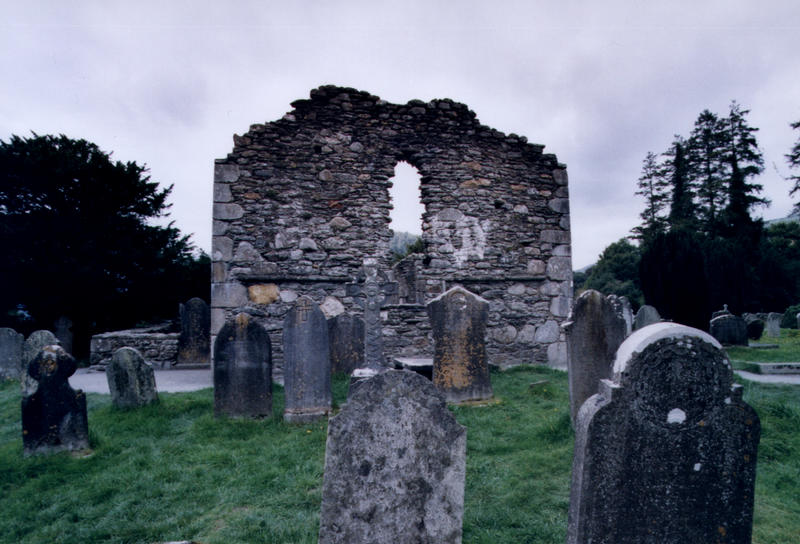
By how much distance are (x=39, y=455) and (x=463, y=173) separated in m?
7.93

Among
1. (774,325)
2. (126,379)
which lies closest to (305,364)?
(126,379)

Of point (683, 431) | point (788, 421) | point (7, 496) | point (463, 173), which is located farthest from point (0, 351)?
point (788, 421)

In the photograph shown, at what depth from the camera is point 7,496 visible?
3.57 m

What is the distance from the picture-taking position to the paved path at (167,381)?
7.43 m

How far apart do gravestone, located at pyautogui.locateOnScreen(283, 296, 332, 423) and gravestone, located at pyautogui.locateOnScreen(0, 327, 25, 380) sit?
745 centimetres

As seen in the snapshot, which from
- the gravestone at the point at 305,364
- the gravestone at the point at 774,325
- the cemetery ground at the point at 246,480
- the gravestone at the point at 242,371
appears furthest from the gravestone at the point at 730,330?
the gravestone at the point at 242,371

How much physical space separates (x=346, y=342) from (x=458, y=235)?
3168mm

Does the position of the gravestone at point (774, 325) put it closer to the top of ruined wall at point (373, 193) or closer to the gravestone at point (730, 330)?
the gravestone at point (730, 330)

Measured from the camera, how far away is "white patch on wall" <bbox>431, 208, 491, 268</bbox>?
8.90 meters

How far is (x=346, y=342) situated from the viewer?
26.3 ft

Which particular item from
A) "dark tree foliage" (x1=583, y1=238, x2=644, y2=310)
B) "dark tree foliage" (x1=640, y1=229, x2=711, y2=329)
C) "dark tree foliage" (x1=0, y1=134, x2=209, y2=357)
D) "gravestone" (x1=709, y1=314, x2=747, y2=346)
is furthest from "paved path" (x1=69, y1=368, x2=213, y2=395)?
"dark tree foliage" (x1=583, y1=238, x2=644, y2=310)

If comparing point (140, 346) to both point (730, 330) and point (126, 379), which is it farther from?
point (730, 330)

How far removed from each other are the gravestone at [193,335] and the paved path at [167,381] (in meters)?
0.64

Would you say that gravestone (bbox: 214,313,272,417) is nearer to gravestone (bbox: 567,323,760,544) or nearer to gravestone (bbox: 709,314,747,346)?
gravestone (bbox: 567,323,760,544)
